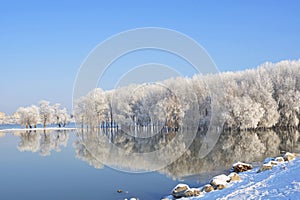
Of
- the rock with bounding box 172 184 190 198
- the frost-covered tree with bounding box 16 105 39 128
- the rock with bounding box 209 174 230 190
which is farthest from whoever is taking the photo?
the frost-covered tree with bounding box 16 105 39 128

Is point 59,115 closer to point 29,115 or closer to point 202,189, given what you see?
point 29,115

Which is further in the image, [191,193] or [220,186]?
[220,186]

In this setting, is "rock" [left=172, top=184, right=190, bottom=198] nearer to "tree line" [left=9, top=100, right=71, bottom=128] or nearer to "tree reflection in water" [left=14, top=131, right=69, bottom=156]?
"tree reflection in water" [left=14, top=131, right=69, bottom=156]

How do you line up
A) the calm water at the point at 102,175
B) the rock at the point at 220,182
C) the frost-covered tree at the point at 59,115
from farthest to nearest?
the frost-covered tree at the point at 59,115, the calm water at the point at 102,175, the rock at the point at 220,182

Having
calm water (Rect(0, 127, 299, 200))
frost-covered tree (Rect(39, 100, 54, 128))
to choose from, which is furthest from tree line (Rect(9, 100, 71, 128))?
calm water (Rect(0, 127, 299, 200))

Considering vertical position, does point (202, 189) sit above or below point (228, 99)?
below

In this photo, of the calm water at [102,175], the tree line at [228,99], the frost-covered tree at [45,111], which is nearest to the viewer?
the calm water at [102,175]

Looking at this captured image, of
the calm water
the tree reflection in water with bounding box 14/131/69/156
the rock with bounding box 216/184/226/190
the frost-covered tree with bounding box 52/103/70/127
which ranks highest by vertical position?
the frost-covered tree with bounding box 52/103/70/127

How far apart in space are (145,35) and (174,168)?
35.9 feet

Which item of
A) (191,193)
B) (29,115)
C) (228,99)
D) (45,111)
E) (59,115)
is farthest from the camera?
(59,115)

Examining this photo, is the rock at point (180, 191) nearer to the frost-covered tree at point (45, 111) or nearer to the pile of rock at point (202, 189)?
the pile of rock at point (202, 189)

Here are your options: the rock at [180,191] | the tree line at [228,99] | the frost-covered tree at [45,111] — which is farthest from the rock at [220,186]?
the frost-covered tree at [45,111]

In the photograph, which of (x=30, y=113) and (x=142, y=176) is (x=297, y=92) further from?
(x=30, y=113)

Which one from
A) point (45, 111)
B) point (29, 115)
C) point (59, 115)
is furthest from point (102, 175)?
point (59, 115)
